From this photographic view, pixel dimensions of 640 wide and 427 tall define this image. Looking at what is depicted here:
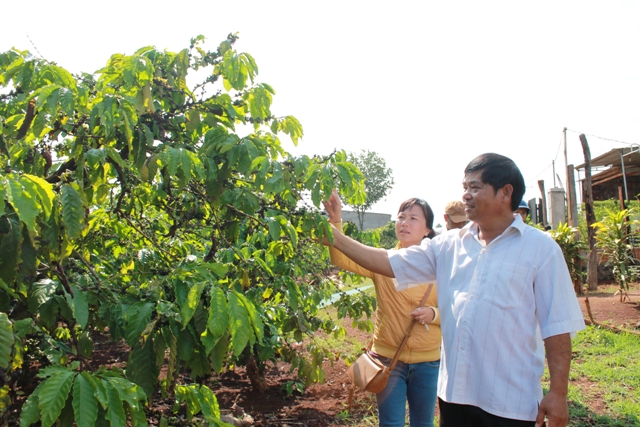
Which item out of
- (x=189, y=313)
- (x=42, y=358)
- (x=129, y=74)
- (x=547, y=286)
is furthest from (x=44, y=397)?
(x=547, y=286)

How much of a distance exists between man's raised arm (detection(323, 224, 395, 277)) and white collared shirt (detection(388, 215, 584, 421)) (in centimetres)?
45

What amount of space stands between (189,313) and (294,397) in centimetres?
376

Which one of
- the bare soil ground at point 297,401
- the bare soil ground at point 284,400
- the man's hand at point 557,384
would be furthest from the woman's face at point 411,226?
the bare soil ground at point 297,401

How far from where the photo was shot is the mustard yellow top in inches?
111

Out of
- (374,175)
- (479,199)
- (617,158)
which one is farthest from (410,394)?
(374,175)

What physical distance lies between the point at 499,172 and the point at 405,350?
1.16 metres

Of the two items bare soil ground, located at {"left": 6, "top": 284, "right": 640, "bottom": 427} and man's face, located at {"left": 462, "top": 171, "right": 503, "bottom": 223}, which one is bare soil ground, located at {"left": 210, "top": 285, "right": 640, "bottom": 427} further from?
man's face, located at {"left": 462, "top": 171, "right": 503, "bottom": 223}

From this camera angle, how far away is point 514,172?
219 cm

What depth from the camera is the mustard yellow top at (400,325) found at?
2.81 m

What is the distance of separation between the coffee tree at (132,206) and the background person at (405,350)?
1.74 ft

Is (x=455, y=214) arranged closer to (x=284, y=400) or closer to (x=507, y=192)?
(x=507, y=192)

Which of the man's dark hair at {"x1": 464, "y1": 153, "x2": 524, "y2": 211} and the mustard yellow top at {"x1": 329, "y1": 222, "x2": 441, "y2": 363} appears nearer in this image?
the man's dark hair at {"x1": 464, "y1": 153, "x2": 524, "y2": 211}

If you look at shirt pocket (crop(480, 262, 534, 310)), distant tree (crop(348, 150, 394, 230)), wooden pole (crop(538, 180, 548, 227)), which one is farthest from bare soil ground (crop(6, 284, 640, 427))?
distant tree (crop(348, 150, 394, 230))

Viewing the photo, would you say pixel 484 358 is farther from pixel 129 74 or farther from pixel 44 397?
pixel 129 74
